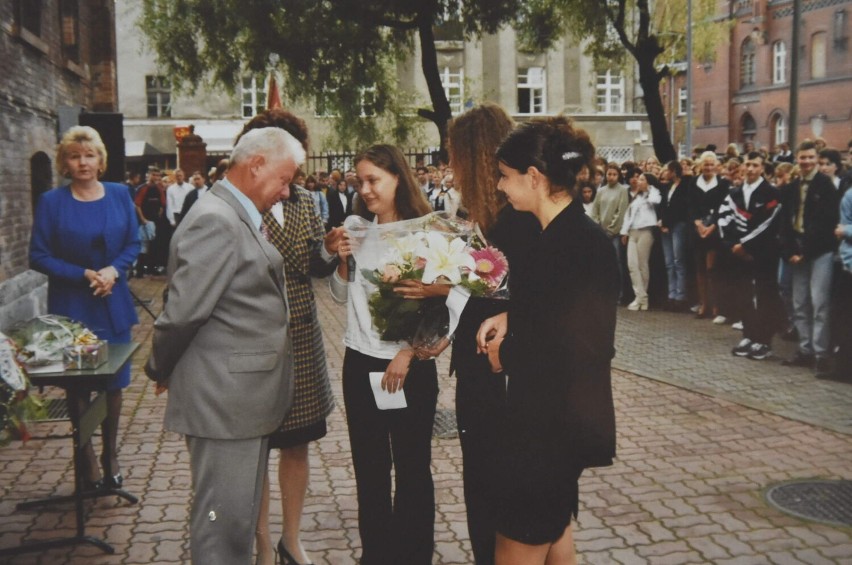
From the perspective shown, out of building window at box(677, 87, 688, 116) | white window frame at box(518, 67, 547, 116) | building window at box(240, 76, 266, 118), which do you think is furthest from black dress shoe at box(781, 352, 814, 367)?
building window at box(677, 87, 688, 116)

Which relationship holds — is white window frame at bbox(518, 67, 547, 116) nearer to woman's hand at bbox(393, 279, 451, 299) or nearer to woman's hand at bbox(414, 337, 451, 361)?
woman's hand at bbox(414, 337, 451, 361)

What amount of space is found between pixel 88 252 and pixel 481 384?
3.04m

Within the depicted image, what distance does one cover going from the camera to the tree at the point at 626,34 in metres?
22.0

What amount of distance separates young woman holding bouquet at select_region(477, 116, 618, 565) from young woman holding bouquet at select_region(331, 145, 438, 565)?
1.12 metres

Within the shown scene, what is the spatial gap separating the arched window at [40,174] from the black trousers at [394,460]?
1017 centimetres

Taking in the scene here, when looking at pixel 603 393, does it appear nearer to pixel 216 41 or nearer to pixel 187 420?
pixel 187 420

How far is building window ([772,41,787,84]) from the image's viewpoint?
53.5 meters

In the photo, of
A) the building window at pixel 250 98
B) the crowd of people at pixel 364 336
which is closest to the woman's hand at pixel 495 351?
the crowd of people at pixel 364 336

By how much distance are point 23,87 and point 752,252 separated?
9260mm

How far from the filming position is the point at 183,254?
→ 356cm

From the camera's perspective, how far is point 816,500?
5.75 m

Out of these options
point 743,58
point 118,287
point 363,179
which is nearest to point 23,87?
point 118,287

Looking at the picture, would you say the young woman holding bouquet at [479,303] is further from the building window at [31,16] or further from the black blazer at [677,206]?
the building window at [31,16]

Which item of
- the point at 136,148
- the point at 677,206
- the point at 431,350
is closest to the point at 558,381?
the point at 431,350
